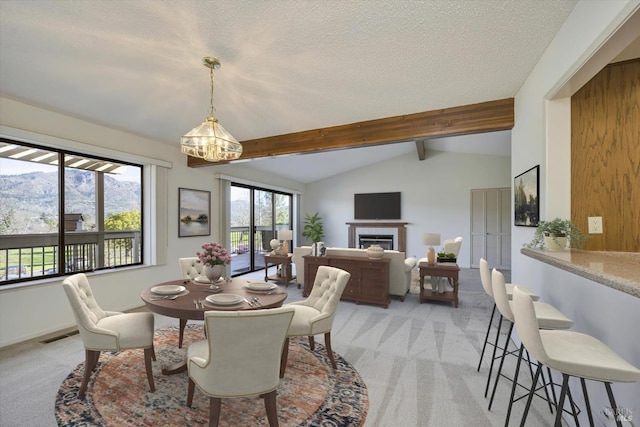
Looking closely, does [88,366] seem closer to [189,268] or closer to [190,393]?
[190,393]

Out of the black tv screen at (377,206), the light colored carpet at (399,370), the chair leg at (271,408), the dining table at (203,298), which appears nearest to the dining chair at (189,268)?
the dining table at (203,298)

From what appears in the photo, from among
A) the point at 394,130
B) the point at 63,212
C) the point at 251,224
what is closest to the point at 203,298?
the point at 63,212

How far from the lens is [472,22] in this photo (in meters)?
1.93

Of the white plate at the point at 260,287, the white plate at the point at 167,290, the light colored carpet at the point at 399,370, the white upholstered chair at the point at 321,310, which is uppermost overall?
the white plate at the point at 167,290

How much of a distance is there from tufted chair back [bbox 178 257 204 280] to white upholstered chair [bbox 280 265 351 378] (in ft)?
4.73

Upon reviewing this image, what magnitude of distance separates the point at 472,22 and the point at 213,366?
2.69m

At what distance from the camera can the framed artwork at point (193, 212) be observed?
16.5ft

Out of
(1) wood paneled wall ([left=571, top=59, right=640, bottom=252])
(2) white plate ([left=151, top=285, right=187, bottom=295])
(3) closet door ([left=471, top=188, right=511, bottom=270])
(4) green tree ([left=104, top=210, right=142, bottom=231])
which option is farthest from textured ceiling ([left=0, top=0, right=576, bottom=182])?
(3) closet door ([left=471, top=188, right=511, bottom=270])

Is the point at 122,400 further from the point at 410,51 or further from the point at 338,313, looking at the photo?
the point at 410,51

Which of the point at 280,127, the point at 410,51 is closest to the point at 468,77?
the point at 410,51

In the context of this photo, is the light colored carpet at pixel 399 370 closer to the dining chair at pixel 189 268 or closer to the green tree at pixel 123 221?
the dining chair at pixel 189 268

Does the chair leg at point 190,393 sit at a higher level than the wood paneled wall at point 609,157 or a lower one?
lower

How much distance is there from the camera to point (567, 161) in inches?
88.4

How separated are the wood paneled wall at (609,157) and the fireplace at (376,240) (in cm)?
630
